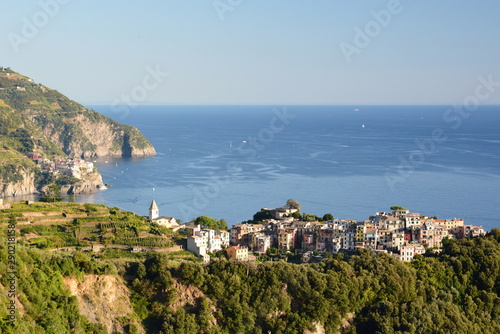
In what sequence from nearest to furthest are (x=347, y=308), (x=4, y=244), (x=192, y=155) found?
1. (x=4, y=244)
2. (x=347, y=308)
3. (x=192, y=155)

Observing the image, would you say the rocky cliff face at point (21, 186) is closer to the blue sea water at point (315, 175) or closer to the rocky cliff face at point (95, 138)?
the blue sea water at point (315, 175)

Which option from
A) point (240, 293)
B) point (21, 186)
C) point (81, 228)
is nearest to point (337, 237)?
point (240, 293)

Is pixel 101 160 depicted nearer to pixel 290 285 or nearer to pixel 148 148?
pixel 148 148

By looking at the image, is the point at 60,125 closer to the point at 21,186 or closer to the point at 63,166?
the point at 63,166

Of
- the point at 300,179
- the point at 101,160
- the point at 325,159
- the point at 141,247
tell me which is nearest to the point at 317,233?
the point at 141,247

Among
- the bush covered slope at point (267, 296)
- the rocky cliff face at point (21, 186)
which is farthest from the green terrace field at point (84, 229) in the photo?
the rocky cliff face at point (21, 186)

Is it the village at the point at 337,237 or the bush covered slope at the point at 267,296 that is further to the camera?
the village at the point at 337,237

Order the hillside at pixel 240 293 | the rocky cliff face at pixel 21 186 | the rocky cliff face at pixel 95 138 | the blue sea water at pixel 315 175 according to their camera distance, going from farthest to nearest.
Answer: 1. the rocky cliff face at pixel 95 138
2. the rocky cliff face at pixel 21 186
3. the blue sea water at pixel 315 175
4. the hillside at pixel 240 293
